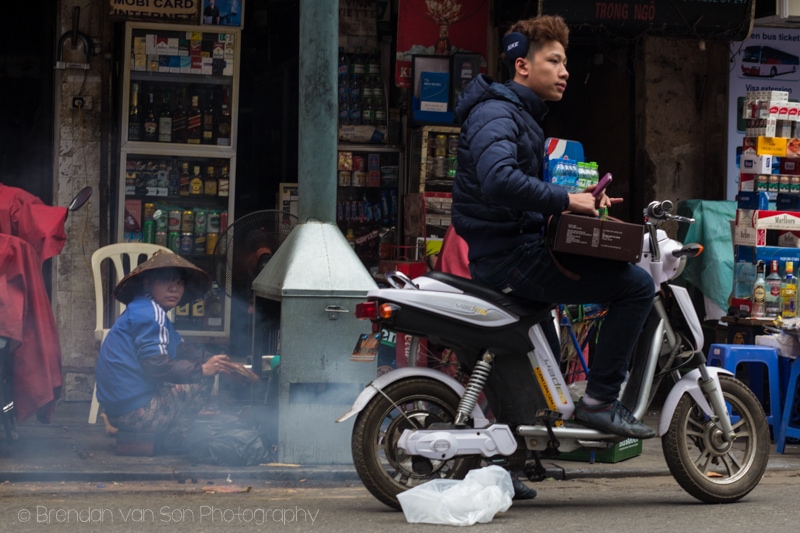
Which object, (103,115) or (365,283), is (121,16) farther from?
(365,283)

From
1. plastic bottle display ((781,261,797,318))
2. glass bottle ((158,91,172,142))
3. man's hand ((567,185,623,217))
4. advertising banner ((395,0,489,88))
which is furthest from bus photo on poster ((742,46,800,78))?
man's hand ((567,185,623,217))

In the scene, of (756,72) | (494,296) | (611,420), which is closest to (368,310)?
(494,296)

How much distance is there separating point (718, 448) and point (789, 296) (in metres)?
2.87

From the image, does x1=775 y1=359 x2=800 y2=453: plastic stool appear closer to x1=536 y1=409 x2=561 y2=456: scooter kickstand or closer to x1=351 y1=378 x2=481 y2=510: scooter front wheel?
x1=536 y1=409 x2=561 y2=456: scooter kickstand

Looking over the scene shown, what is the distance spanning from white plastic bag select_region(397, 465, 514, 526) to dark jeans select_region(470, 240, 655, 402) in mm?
637

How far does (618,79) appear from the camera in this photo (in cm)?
1033

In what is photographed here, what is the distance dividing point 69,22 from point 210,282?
290 centimetres

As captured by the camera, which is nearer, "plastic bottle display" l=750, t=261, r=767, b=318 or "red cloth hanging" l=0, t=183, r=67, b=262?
"red cloth hanging" l=0, t=183, r=67, b=262

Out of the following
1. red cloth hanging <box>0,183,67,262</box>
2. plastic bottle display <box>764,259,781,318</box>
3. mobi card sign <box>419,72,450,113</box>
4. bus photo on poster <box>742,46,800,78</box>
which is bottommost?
plastic bottle display <box>764,259,781,318</box>

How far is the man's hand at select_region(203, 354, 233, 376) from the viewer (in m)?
6.47

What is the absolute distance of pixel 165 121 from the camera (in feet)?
29.8

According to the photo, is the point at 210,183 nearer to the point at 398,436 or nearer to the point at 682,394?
the point at 398,436

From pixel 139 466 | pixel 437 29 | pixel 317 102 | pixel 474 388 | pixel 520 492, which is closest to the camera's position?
pixel 474 388

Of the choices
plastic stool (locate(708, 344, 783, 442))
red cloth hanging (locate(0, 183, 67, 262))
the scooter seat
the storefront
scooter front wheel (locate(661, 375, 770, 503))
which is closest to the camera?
the scooter seat
